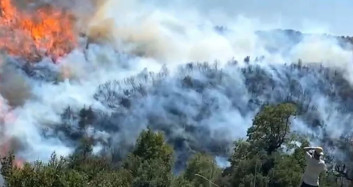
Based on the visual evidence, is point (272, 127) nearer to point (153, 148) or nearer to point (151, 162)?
point (151, 162)

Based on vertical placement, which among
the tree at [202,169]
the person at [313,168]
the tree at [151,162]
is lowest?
the tree at [202,169]

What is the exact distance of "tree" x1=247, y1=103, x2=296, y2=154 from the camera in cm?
8438

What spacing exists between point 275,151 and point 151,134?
1761 cm

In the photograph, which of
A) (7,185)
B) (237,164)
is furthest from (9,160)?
(237,164)

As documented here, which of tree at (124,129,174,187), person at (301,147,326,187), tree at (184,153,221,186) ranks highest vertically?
person at (301,147,326,187)

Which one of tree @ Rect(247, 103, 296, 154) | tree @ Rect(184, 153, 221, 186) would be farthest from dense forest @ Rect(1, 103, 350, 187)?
tree @ Rect(184, 153, 221, 186)

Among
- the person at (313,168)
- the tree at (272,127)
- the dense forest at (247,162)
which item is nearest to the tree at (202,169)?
the dense forest at (247,162)

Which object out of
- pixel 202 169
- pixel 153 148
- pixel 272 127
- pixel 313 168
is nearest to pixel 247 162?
pixel 272 127

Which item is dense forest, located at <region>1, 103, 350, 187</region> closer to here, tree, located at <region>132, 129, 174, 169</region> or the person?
tree, located at <region>132, 129, 174, 169</region>

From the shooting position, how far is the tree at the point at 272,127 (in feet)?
277

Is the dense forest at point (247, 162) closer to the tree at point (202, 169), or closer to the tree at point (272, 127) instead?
the tree at point (272, 127)

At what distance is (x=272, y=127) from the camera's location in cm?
8512

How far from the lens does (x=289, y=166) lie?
80.1m

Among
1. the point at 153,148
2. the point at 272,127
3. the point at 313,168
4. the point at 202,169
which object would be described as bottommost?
the point at 202,169
